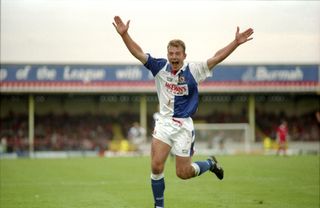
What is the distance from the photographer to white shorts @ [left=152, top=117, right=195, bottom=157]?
9.47 metres

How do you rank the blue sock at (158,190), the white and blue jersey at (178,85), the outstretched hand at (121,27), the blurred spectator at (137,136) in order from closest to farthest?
the outstretched hand at (121,27)
the blue sock at (158,190)
the white and blue jersey at (178,85)
the blurred spectator at (137,136)

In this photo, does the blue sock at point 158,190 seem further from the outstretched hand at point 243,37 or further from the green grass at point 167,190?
the outstretched hand at point 243,37

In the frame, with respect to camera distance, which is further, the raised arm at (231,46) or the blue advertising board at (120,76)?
the blue advertising board at (120,76)

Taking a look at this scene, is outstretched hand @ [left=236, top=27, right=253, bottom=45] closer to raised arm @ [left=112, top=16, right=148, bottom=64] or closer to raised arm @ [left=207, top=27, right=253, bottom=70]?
raised arm @ [left=207, top=27, right=253, bottom=70]

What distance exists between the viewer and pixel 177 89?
9.53 metres

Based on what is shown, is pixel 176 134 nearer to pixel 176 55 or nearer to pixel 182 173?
pixel 182 173

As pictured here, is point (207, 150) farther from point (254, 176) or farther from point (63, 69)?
point (254, 176)

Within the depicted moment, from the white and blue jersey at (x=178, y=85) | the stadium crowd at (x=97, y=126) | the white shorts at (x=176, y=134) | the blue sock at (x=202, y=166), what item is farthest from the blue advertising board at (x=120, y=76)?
the white shorts at (x=176, y=134)

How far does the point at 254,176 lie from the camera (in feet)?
60.4

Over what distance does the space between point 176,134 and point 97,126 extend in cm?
3584

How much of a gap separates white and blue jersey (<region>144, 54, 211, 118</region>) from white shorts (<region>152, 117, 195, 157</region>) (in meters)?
0.10

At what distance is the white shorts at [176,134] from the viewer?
9.47 meters

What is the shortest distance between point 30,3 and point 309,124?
93.9 ft

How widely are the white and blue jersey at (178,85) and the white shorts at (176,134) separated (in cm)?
10
